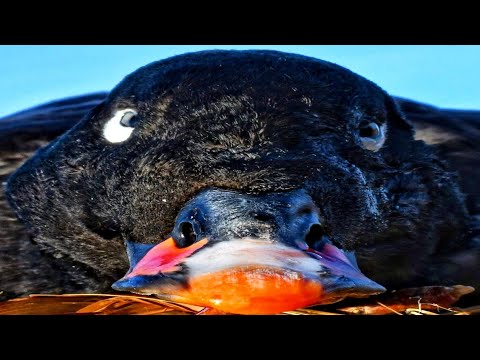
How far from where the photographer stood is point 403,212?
146 inches

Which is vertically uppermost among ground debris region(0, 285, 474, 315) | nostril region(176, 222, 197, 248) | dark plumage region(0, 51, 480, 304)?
Result: dark plumage region(0, 51, 480, 304)

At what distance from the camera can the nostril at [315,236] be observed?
2673mm

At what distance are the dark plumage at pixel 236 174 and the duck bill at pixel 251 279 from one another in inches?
13.9

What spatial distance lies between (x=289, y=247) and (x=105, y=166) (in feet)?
3.96

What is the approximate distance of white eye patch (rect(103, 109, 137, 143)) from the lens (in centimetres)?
346

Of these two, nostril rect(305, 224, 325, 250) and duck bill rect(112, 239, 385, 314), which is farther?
nostril rect(305, 224, 325, 250)

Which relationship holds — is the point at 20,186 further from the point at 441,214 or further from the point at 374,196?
the point at 441,214

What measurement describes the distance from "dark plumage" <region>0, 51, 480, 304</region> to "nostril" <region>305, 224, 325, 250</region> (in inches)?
5.7

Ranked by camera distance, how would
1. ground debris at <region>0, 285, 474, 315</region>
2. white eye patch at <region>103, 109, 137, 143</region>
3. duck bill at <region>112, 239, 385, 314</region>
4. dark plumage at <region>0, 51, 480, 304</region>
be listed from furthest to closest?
white eye patch at <region>103, 109, 137, 143</region>
ground debris at <region>0, 285, 474, 315</region>
dark plumage at <region>0, 51, 480, 304</region>
duck bill at <region>112, 239, 385, 314</region>

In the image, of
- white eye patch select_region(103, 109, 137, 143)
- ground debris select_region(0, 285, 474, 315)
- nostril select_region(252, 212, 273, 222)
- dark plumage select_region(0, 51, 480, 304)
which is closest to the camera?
nostril select_region(252, 212, 273, 222)

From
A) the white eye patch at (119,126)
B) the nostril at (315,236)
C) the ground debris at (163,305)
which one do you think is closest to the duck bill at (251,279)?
the nostril at (315,236)

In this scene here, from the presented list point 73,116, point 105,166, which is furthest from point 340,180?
point 73,116

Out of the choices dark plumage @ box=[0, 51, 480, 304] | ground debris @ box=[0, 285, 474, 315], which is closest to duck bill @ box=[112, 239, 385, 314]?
dark plumage @ box=[0, 51, 480, 304]

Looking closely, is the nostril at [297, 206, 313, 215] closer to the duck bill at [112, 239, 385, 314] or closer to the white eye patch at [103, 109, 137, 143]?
the duck bill at [112, 239, 385, 314]
